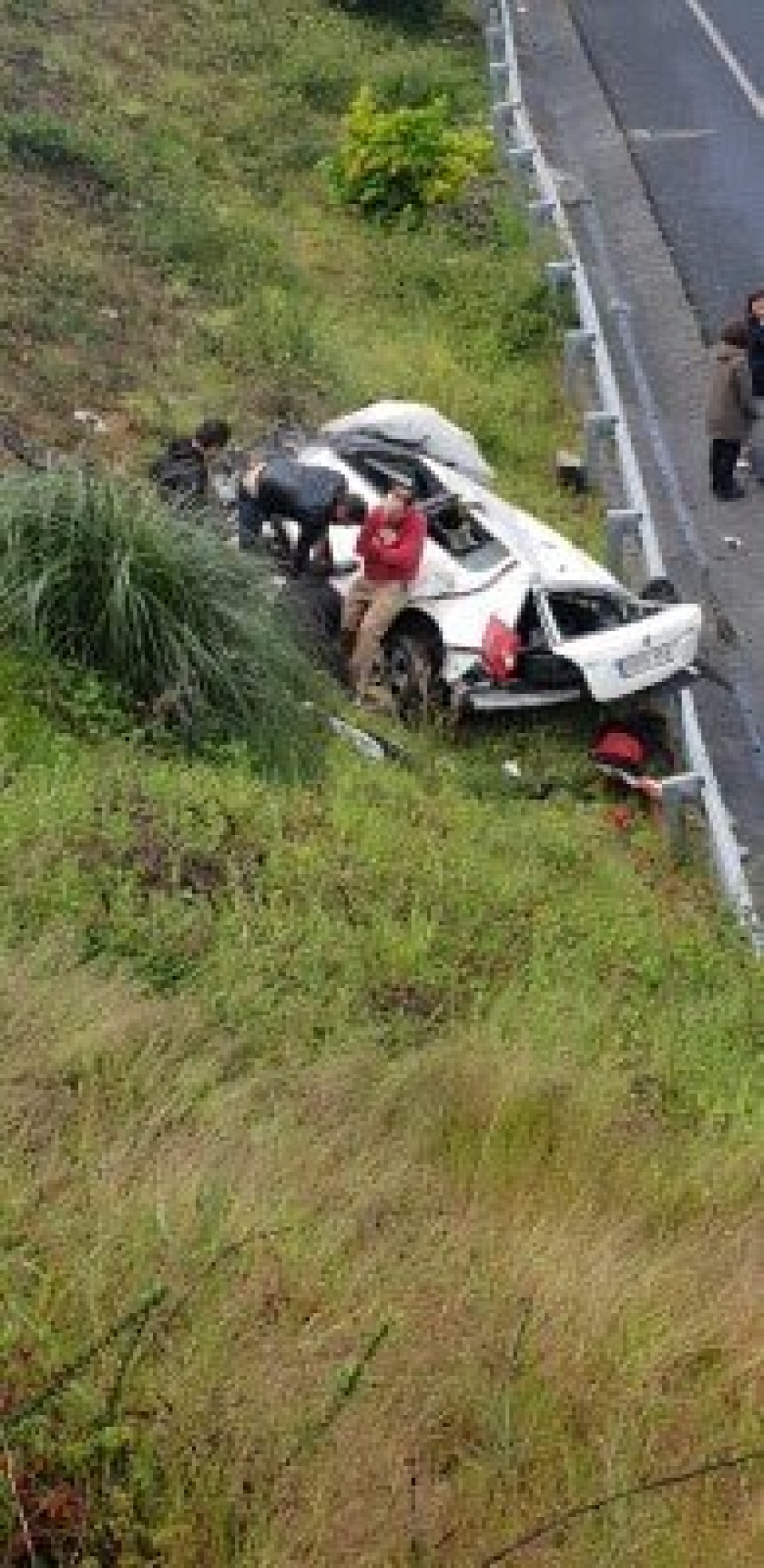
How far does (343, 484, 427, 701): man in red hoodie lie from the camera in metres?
13.0

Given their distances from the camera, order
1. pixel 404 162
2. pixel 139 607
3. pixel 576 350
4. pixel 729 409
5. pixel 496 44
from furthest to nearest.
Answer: pixel 496 44
pixel 404 162
pixel 576 350
pixel 729 409
pixel 139 607

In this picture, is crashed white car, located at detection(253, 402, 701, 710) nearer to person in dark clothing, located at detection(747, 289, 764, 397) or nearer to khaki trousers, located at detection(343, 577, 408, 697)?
khaki trousers, located at detection(343, 577, 408, 697)

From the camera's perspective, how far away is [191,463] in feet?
43.8

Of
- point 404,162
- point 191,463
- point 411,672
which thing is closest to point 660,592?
point 411,672

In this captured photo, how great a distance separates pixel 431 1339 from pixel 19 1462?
1.12 m

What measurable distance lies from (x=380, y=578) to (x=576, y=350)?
246 inches

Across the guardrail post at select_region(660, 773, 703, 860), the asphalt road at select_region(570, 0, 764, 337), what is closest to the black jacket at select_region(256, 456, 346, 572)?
the guardrail post at select_region(660, 773, 703, 860)

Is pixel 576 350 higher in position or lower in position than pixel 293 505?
lower

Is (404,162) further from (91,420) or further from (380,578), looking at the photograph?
(380,578)

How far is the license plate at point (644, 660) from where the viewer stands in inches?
516

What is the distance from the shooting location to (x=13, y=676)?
916 cm

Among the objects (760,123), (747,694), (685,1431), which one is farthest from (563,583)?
(760,123)

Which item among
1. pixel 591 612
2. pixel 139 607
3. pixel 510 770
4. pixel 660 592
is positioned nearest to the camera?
pixel 139 607

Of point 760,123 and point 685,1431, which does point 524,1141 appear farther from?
point 760,123
